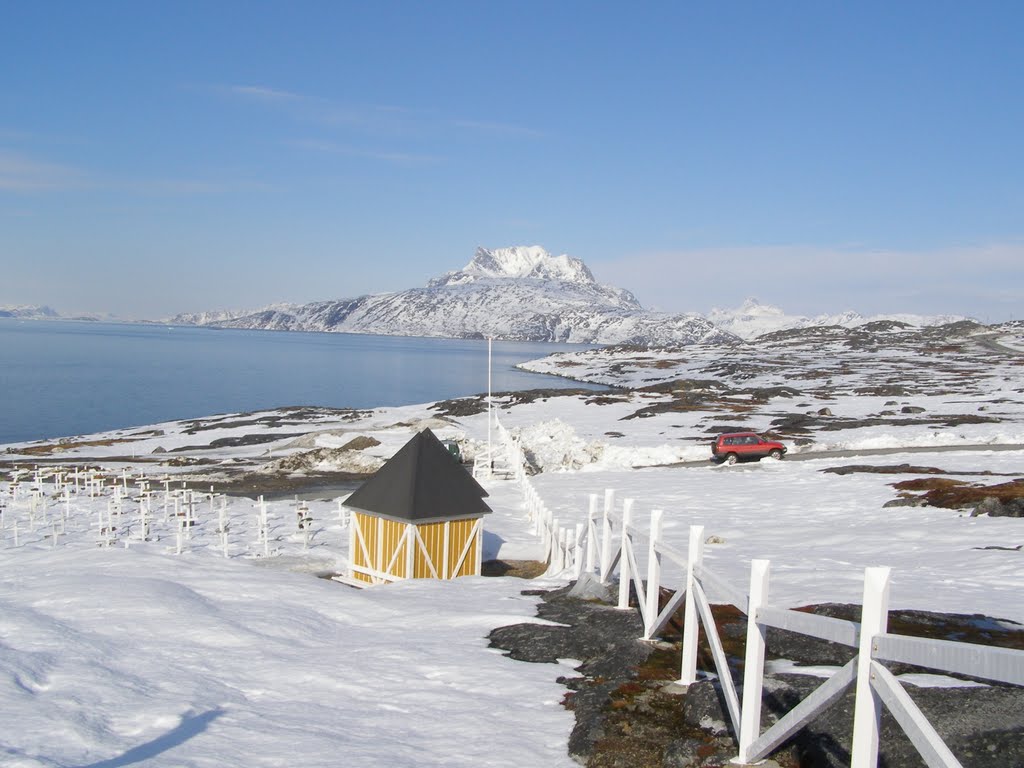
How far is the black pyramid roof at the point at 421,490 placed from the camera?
18.9m

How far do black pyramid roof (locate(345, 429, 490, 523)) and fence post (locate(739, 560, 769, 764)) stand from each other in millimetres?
13160

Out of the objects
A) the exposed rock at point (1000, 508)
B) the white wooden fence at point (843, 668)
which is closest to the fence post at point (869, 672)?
the white wooden fence at point (843, 668)

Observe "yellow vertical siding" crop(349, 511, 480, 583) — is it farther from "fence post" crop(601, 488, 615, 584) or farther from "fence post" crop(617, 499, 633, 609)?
"fence post" crop(617, 499, 633, 609)

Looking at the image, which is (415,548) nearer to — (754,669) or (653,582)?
(653,582)

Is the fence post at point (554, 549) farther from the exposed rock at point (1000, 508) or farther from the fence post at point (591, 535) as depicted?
the exposed rock at point (1000, 508)

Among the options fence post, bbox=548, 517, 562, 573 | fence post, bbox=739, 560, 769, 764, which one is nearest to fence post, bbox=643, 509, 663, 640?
fence post, bbox=739, 560, 769, 764

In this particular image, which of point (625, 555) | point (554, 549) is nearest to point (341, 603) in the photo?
point (625, 555)

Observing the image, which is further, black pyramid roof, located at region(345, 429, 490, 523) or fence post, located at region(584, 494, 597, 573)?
black pyramid roof, located at region(345, 429, 490, 523)

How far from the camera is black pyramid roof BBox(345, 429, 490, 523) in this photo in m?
18.9

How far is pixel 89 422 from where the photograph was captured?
77.2 metres

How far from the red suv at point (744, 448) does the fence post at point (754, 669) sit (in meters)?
33.9

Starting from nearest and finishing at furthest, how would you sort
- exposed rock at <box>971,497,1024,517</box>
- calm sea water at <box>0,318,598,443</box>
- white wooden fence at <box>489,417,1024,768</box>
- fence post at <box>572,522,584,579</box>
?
white wooden fence at <box>489,417,1024,768</box> → fence post at <box>572,522,584,579</box> → exposed rock at <box>971,497,1024,517</box> → calm sea water at <box>0,318,598,443</box>

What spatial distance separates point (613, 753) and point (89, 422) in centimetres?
8229

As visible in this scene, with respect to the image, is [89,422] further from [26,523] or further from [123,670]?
[123,670]
